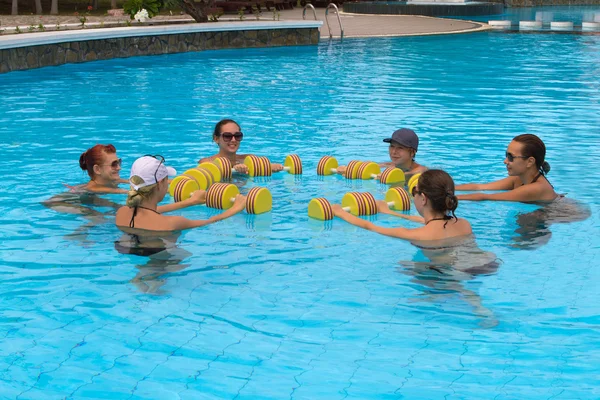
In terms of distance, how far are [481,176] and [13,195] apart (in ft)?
16.9

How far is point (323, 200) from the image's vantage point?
24.9ft

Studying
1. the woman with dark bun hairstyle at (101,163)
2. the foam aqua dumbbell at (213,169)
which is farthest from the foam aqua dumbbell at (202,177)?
the woman with dark bun hairstyle at (101,163)

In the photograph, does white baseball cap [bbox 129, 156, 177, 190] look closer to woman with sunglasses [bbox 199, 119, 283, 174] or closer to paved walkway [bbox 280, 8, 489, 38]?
woman with sunglasses [bbox 199, 119, 283, 174]

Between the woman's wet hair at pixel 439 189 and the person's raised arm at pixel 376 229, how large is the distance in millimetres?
342

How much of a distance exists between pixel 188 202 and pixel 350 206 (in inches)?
60.6

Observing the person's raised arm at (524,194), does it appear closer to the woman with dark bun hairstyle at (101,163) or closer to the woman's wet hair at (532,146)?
the woman's wet hair at (532,146)

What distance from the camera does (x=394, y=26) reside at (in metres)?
30.7

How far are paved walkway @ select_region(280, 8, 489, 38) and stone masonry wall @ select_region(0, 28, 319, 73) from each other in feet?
9.97

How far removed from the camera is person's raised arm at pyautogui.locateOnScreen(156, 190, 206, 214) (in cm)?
773

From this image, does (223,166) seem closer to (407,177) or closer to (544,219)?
(407,177)

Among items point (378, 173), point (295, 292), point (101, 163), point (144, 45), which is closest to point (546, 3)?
point (144, 45)

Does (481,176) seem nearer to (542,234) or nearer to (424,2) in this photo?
(542,234)

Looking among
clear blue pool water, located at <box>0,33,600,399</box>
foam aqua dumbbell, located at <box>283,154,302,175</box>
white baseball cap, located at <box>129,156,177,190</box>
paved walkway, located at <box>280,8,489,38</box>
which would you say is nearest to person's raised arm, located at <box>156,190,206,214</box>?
clear blue pool water, located at <box>0,33,600,399</box>

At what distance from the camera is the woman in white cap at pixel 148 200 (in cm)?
643
